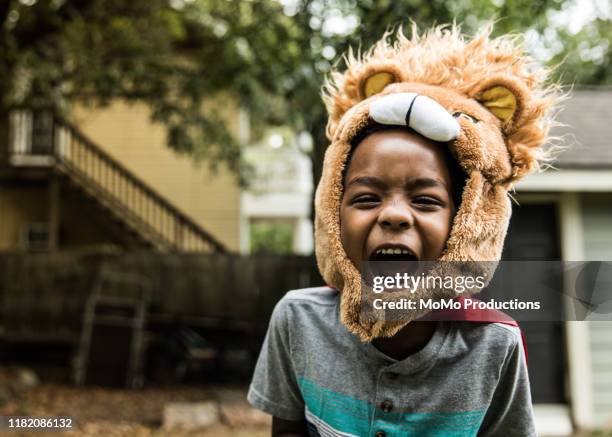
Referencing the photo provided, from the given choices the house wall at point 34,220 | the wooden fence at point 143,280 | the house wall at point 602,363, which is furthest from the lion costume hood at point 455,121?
the house wall at point 34,220

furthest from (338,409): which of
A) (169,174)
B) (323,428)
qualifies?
(169,174)

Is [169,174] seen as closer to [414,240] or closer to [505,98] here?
[505,98]

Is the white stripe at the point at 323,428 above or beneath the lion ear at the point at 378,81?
beneath

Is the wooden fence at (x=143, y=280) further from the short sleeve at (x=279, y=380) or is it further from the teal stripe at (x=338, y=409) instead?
the teal stripe at (x=338, y=409)

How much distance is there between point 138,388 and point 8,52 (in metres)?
4.90

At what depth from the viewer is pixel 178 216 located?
11508 millimetres

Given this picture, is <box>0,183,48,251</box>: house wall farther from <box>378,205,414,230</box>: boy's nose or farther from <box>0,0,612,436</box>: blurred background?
<box>378,205,414,230</box>: boy's nose

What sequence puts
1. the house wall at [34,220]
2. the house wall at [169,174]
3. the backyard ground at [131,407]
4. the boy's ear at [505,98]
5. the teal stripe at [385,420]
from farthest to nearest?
the house wall at [169,174] < the house wall at [34,220] < the backyard ground at [131,407] < the boy's ear at [505,98] < the teal stripe at [385,420]

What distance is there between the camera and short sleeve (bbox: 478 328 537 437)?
129cm

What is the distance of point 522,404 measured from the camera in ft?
4.24

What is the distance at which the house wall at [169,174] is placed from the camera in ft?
45.7

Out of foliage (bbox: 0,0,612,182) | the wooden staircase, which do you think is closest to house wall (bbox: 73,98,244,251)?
the wooden staircase

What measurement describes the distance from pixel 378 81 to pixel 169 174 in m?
13.1

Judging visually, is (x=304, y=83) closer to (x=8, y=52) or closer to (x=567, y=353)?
(x=8, y=52)
